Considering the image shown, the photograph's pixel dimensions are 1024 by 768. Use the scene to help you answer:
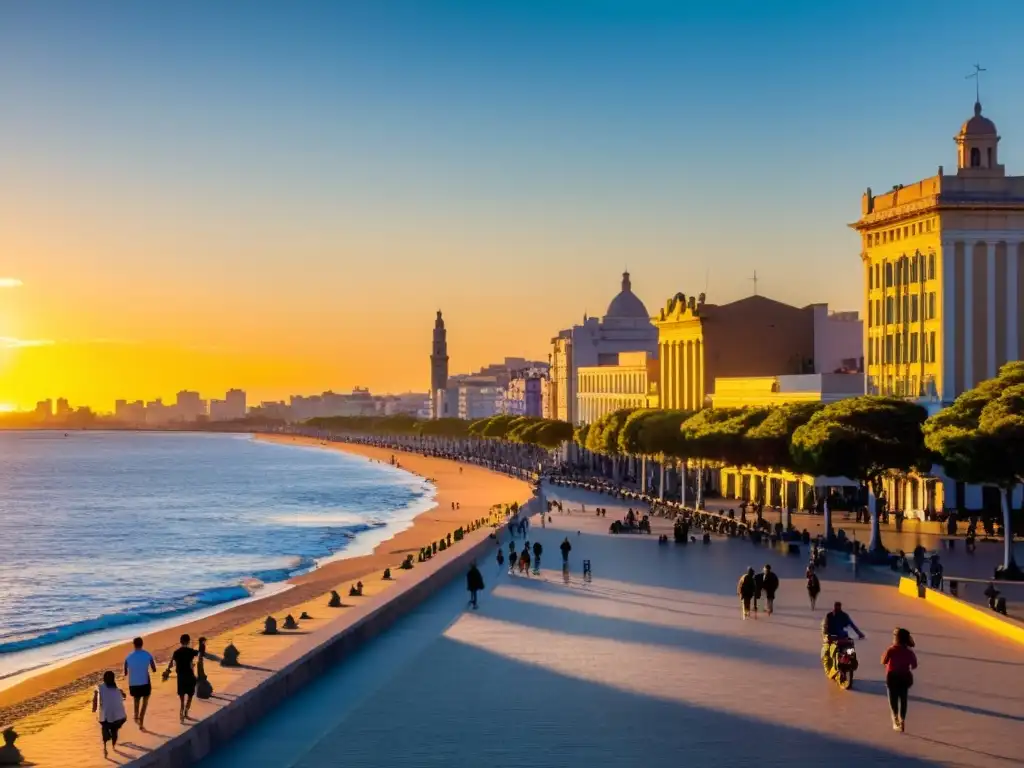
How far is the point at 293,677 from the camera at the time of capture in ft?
88.5

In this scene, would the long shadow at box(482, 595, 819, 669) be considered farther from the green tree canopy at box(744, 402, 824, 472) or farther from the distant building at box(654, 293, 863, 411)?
the distant building at box(654, 293, 863, 411)

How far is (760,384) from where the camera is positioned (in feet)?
307

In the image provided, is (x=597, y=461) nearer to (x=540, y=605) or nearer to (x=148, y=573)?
(x=148, y=573)

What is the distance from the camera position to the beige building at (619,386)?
136 metres

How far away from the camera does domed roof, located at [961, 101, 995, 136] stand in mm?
75938

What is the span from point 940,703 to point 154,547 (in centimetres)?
6842

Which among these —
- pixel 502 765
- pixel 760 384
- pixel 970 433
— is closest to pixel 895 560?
pixel 970 433

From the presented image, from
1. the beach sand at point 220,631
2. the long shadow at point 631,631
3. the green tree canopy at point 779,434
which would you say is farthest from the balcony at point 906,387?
the long shadow at point 631,631

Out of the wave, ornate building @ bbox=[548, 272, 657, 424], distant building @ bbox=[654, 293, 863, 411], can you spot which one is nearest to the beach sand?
the wave

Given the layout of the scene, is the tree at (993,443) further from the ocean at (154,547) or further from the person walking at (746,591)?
the ocean at (154,547)

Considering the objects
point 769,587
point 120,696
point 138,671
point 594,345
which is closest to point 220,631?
point 769,587

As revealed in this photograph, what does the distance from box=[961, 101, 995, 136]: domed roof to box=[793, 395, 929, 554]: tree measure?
24.9 meters

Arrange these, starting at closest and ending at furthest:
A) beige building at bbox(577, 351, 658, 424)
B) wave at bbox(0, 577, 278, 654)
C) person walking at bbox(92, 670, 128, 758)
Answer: person walking at bbox(92, 670, 128, 758) → wave at bbox(0, 577, 278, 654) → beige building at bbox(577, 351, 658, 424)

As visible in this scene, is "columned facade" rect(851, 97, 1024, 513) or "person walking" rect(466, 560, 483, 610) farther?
"columned facade" rect(851, 97, 1024, 513)
